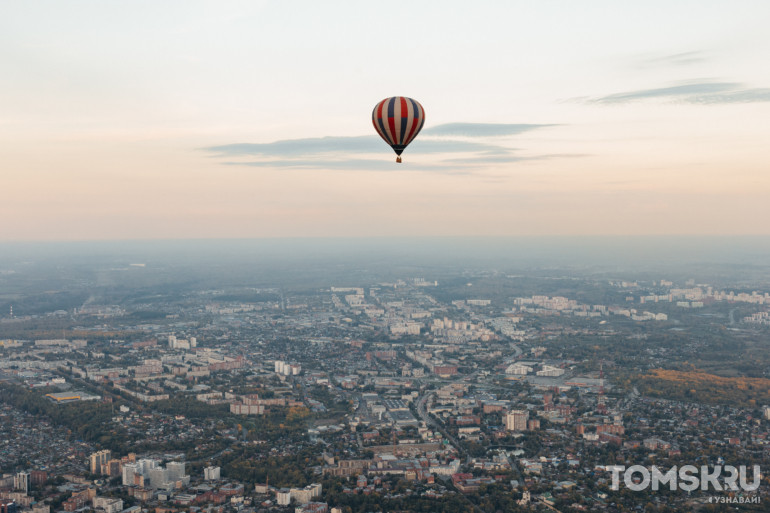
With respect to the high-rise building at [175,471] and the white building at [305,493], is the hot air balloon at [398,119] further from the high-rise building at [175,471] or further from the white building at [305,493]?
the high-rise building at [175,471]

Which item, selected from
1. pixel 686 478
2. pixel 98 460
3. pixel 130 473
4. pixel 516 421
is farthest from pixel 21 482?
pixel 686 478

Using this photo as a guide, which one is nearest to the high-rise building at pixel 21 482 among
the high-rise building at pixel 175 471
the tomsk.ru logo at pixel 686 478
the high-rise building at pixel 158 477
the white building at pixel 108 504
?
the white building at pixel 108 504

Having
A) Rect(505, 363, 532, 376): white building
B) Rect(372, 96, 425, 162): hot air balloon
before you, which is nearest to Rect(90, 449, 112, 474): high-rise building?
Rect(372, 96, 425, 162): hot air balloon

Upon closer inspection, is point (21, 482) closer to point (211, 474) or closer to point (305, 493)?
point (211, 474)

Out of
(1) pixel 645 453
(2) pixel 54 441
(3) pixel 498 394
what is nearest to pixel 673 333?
(3) pixel 498 394

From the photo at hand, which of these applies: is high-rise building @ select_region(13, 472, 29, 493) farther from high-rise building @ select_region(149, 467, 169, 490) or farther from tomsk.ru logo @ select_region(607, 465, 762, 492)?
tomsk.ru logo @ select_region(607, 465, 762, 492)

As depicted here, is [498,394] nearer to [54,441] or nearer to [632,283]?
[54,441]
